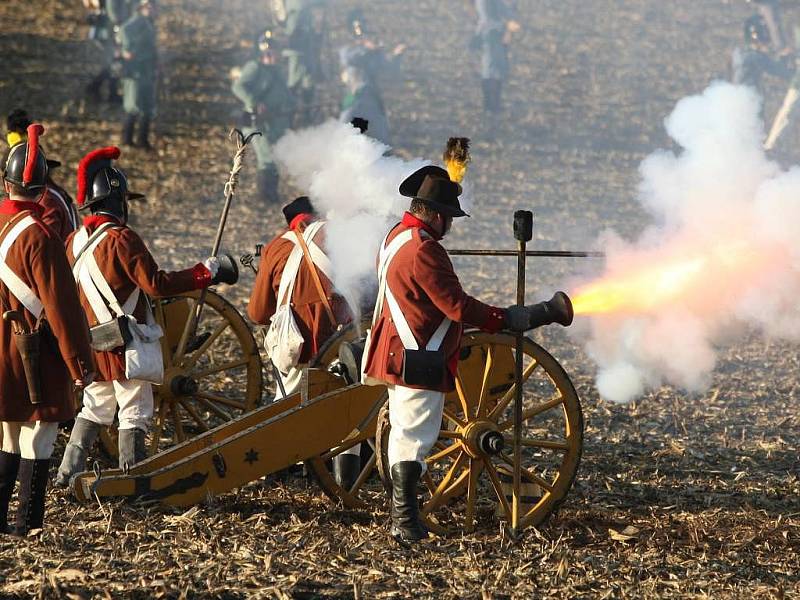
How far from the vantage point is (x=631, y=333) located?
7547 mm

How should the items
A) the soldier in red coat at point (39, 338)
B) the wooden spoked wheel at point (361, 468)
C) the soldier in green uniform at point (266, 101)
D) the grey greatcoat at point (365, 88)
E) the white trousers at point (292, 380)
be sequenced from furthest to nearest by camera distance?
the soldier in green uniform at point (266, 101) < the grey greatcoat at point (365, 88) < the white trousers at point (292, 380) < the wooden spoked wheel at point (361, 468) < the soldier in red coat at point (39, 338)

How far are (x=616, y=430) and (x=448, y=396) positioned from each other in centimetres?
219

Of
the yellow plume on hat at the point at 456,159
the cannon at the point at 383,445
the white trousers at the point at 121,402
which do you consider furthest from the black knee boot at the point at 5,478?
the yellow plume on hat at the point at 456,159

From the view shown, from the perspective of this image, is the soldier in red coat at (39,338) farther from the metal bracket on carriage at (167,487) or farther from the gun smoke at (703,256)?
the gun smoke at (703,256)

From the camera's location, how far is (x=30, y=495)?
5.15 metres

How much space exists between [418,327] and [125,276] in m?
1.59

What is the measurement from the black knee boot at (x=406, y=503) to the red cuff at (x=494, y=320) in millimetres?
636

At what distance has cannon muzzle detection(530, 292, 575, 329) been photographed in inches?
204

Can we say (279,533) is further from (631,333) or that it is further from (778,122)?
(778,122)

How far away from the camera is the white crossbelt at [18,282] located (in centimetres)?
505

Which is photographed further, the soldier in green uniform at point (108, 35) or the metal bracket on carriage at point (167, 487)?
the soldier in green uniform at point (108, 35)

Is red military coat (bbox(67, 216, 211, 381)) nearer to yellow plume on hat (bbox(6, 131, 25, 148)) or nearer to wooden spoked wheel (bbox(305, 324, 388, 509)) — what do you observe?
wooden spoked wheel (bbox(305, 324, 388, 509))

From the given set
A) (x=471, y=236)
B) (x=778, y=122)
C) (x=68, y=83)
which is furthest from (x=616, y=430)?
Answer: (x=68, y=83)

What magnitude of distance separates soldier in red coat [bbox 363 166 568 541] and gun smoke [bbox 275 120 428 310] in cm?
92
